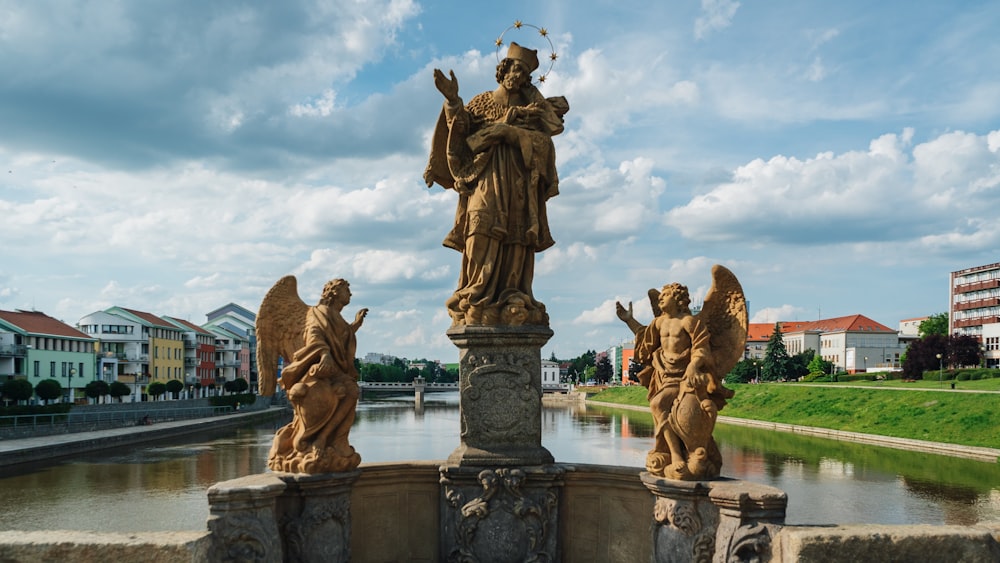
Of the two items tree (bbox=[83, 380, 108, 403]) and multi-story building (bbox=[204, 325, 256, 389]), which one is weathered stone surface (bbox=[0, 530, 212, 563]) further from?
multi-story building (bbox=[204, 325, 256, 389])

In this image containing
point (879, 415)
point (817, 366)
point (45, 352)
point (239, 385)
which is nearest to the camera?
point (879, 415)

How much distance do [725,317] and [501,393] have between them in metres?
2.05

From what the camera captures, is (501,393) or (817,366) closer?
(501,393)

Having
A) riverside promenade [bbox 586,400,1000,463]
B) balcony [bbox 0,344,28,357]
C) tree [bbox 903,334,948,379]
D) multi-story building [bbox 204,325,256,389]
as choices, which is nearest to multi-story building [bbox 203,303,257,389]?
multi-story building [bbox 204,325,256,389]

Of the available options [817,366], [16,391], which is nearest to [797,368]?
[817,366]

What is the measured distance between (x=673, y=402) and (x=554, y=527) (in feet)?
5.03

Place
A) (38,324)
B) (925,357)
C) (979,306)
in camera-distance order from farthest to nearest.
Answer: (979,306) → (925,357) → (38,324)

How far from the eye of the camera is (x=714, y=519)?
19.7 feet

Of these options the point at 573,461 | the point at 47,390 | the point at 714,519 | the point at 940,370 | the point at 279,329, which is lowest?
the point at 573,461

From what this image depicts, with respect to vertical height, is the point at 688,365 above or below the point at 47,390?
above

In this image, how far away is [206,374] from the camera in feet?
271

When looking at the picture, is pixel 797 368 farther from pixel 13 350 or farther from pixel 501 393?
pixel 501 393

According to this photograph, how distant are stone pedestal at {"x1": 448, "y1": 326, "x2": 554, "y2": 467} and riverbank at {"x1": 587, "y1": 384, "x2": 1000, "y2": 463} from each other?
1228 inches

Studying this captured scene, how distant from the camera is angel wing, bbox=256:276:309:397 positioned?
22.7 feet
